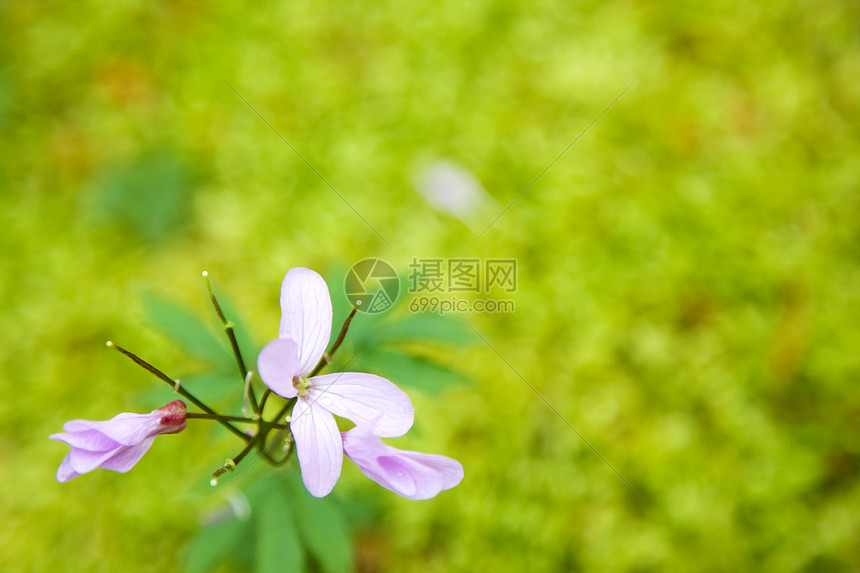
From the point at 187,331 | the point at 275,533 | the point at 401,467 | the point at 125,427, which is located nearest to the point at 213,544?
the point at 275,533

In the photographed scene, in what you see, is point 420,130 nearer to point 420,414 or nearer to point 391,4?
point 391,4

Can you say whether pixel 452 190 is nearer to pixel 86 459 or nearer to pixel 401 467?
pixel 401 467

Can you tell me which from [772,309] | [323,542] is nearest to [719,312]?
[772,309]

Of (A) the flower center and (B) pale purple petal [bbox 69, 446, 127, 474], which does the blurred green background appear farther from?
(B) pale purple petal [bbox 69, 446, 127, 474]

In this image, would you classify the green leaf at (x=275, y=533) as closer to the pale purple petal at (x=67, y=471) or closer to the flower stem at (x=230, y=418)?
the flower stem at (x=230, y=418)

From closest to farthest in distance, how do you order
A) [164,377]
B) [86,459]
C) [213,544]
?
1. [86,459]
2. [164,377]
3. [213,544]

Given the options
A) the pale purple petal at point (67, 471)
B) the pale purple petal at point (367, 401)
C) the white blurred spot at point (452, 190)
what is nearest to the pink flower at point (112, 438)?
the pale purple petal at point (67, 471)
